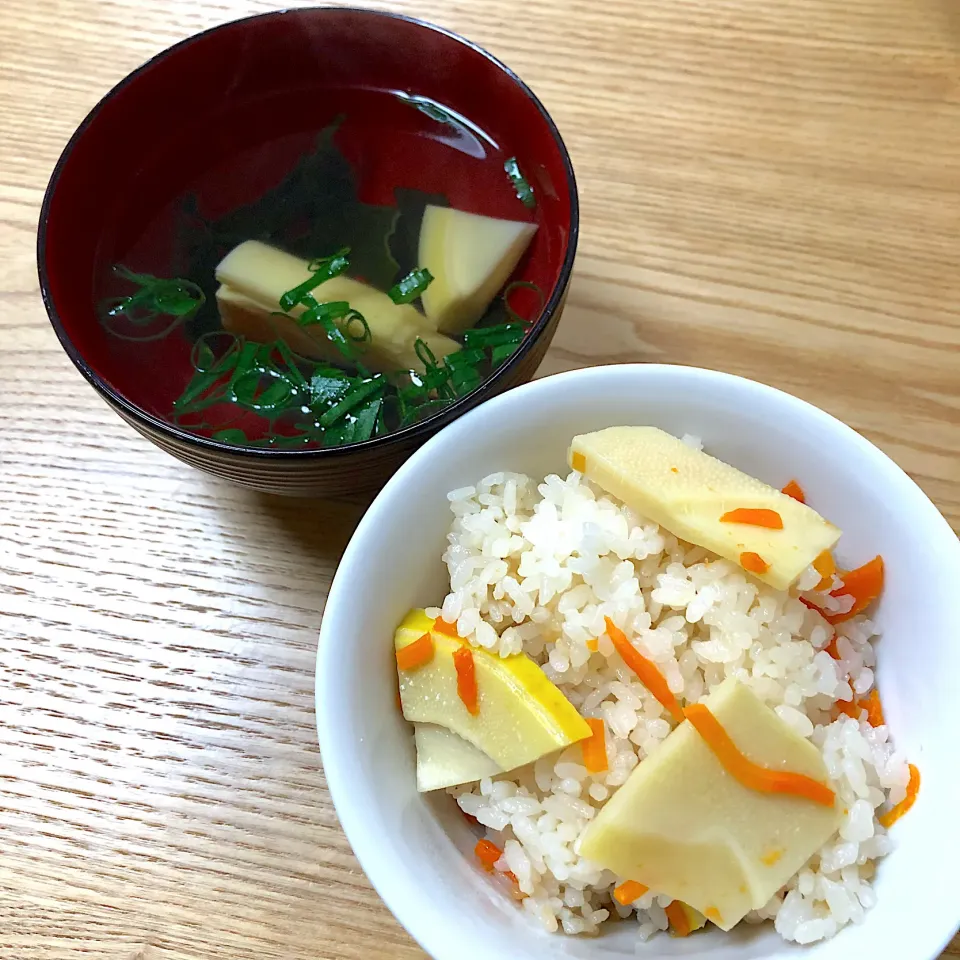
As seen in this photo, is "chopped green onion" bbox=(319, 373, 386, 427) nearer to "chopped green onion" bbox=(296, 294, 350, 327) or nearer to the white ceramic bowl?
"chopped green onion" bbox=(296, 294, 350, 327)

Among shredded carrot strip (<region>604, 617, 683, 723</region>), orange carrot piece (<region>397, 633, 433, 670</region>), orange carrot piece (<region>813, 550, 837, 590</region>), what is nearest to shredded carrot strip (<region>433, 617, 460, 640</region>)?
orange carrot piece (<region>397, 633, 433, 670</region>)

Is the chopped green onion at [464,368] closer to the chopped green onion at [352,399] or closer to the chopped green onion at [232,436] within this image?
the chopped green onion at [352,399]

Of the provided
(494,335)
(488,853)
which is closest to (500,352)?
(494,335)

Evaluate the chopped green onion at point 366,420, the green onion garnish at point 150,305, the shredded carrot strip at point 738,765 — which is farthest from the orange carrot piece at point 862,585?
the green onion garnish at point 150,305

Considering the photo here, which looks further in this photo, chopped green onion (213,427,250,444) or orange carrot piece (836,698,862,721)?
chopped green onion (213,427,250,444)

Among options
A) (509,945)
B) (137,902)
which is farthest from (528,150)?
(137,902)

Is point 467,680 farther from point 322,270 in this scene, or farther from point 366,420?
point 322,270
